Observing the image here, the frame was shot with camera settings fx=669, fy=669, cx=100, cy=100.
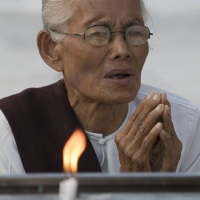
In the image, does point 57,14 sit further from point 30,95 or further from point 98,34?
point 30,95

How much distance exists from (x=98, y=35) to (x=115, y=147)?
49 cm

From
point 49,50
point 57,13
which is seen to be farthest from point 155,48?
point 57,13

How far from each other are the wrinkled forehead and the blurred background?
1.71 meters

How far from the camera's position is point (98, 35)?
2588mm

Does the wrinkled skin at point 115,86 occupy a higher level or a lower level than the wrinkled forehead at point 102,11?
lower

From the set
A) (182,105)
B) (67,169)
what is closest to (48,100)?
(182,105)

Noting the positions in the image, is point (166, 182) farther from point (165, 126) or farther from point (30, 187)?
point (165, 126)

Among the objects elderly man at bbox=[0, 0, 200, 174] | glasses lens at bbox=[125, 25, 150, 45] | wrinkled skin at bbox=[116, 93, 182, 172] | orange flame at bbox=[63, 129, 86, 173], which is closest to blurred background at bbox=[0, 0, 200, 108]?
elderly man at bbox=[0, 0, 200, 174]

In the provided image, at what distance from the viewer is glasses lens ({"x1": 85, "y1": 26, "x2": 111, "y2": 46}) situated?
2.58 metres

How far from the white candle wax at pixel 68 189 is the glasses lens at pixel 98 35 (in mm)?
1672

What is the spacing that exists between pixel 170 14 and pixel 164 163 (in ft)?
7.28

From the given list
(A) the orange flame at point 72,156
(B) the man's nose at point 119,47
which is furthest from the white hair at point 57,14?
(A) the orange flame at point 72,156

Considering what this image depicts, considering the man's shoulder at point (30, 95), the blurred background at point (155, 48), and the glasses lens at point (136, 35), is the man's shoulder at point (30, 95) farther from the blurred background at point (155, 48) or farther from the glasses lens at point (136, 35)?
the blurred background at point (155, 48)

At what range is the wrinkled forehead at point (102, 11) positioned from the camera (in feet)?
8.59
